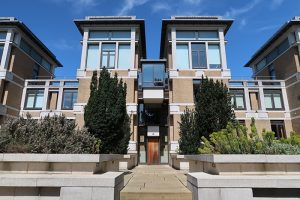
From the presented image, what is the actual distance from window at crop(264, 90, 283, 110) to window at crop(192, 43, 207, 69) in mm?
9326

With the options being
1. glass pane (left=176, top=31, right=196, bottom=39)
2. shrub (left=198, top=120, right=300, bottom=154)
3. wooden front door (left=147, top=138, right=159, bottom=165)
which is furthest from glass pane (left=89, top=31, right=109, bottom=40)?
shrub (left=198, top=120, right=300, bottom=154)

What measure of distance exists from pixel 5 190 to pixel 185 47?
23.6 meters

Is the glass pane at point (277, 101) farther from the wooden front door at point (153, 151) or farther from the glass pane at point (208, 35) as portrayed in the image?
the wooden front door at point (153, 151)

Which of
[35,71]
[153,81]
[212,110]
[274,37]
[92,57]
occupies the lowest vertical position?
[212,110]

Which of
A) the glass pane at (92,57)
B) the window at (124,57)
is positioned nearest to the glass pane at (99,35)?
the glass pane at (92,57)

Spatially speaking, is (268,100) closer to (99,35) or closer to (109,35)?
(109,35)

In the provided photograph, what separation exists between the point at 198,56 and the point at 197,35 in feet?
8.60

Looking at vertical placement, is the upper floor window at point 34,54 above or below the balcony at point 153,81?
above

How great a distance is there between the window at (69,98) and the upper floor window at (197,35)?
588 inches

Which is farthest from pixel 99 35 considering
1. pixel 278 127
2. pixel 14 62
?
pixel 278 127

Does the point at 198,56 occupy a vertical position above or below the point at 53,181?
above

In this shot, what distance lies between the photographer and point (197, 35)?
2612 cm

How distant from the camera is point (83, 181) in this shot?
5.38 meters

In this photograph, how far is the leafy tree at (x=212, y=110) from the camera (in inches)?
467
